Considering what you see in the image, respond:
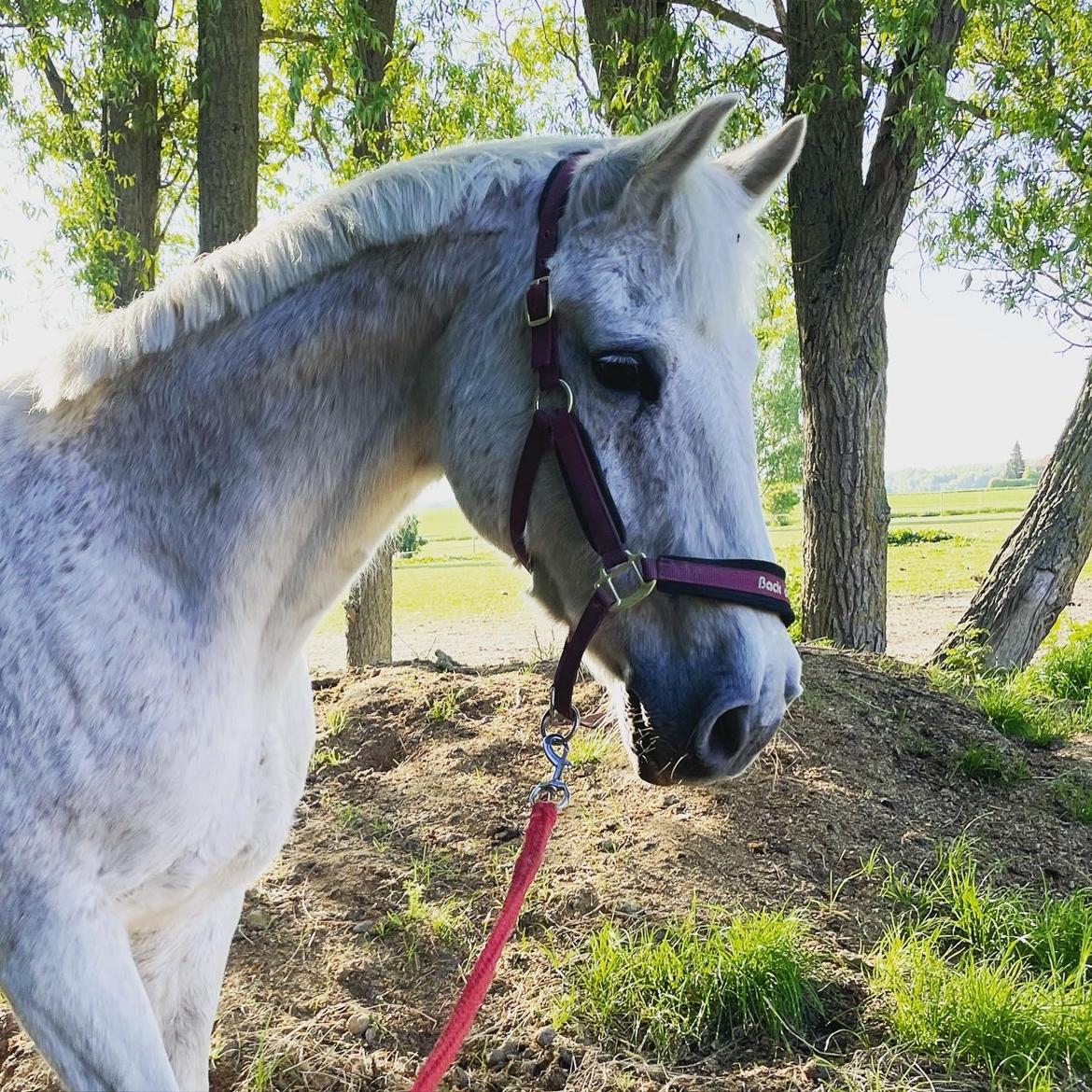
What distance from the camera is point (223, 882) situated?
170 centimetres

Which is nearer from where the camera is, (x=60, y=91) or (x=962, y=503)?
(x=60, y=91)

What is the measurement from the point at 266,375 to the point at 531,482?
593 millimetres

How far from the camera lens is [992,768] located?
369 cm

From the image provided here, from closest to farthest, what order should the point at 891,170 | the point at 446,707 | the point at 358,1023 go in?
the point at 358,1023 → the point at 446,707 → the point at 891,170

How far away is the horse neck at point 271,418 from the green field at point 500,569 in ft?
1.05

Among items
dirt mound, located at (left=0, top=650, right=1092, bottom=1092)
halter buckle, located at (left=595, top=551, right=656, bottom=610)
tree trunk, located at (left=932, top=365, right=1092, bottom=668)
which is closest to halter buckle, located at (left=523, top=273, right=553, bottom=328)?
halter buckle, located at (left=595, top=551, right=656, bottom=610)

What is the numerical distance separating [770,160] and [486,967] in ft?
5.86

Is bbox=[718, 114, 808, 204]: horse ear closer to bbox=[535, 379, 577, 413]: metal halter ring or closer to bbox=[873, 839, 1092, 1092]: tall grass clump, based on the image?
bbox=[535, 379, 577, 413]: metal halter ring

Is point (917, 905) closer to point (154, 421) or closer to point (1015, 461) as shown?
point (154, 421)

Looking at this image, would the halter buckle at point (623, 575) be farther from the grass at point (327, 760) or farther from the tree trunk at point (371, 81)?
the tree trunk at point (371, 81)

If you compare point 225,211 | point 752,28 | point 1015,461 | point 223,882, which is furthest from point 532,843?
point 1015,461

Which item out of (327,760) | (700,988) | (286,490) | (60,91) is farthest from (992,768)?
(60,91)

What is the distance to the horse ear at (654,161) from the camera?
139cm

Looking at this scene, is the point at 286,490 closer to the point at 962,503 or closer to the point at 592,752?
the point at 592,752
